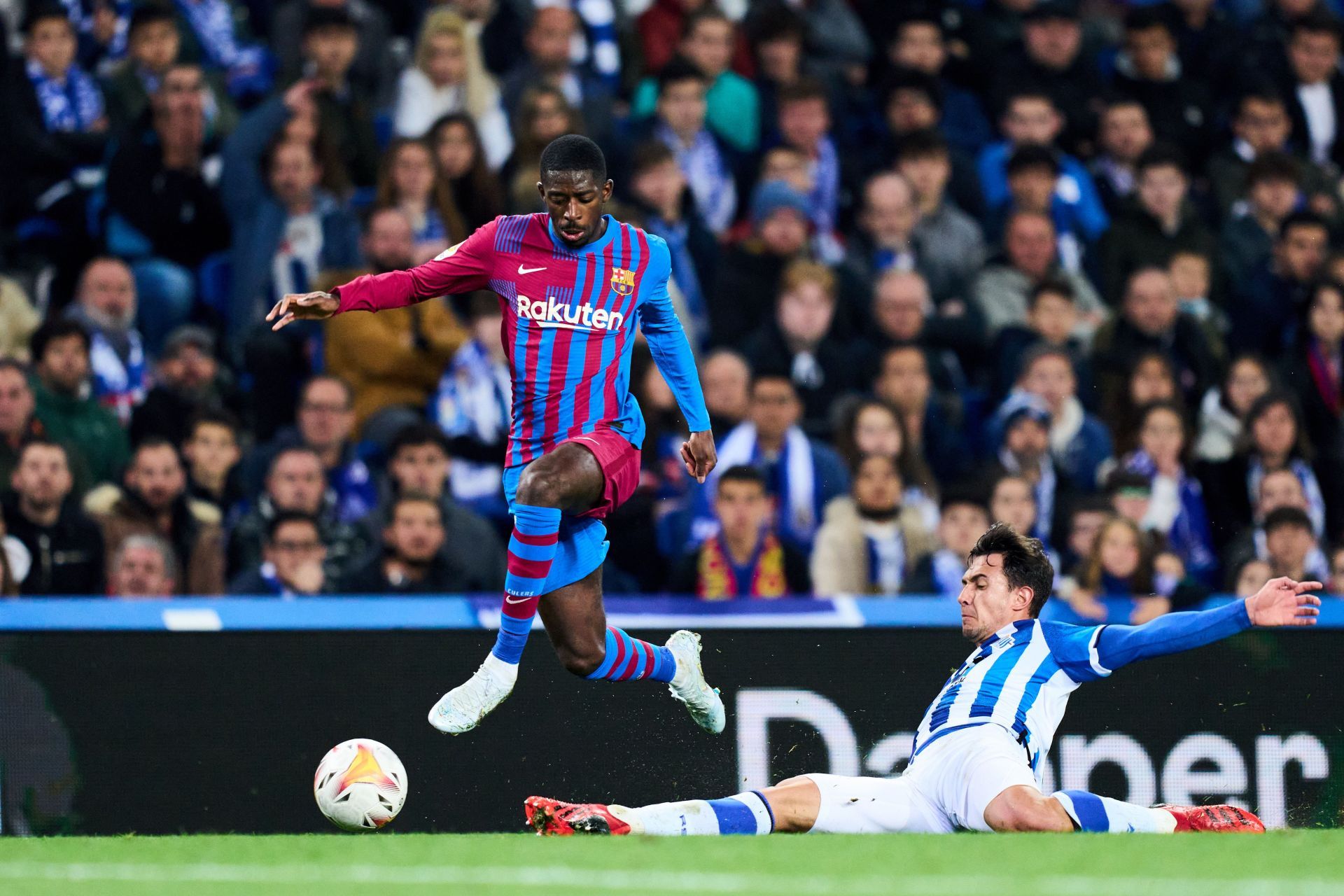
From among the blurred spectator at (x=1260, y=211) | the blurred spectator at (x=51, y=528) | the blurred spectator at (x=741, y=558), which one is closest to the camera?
the blurred spectator at (x=51, y=528)

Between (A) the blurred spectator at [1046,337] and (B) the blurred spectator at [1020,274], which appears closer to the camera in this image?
(A) the blurred spectator at [1046,337]

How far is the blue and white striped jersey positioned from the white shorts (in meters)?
0.07

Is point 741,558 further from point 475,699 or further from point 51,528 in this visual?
point 51,528

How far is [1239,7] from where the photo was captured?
561 inches

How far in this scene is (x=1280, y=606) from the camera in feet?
20.7

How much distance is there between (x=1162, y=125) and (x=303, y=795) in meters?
7.63

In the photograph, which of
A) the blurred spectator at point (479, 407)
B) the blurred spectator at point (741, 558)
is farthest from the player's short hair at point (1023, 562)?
the blurred spectator at point (479, 407)

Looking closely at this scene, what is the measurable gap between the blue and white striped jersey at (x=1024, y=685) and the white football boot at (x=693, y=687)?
0.83m

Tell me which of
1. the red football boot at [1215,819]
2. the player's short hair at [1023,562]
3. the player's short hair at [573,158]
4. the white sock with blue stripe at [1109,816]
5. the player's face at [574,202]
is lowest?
the red football boot at [1215,819]

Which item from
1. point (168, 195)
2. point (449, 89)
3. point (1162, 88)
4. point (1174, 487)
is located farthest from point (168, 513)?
point (1162, 88)

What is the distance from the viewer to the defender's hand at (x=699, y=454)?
23.2 feet

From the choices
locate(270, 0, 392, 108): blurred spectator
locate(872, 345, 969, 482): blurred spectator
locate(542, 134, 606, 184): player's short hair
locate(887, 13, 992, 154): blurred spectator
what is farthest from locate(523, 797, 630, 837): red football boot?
locate(887, 13, 992, 154): blurred spectator

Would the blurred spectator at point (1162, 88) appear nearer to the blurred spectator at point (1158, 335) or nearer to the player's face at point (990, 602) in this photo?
the blurred spectator at point (1158, 335)

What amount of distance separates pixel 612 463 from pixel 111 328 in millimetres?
4422
